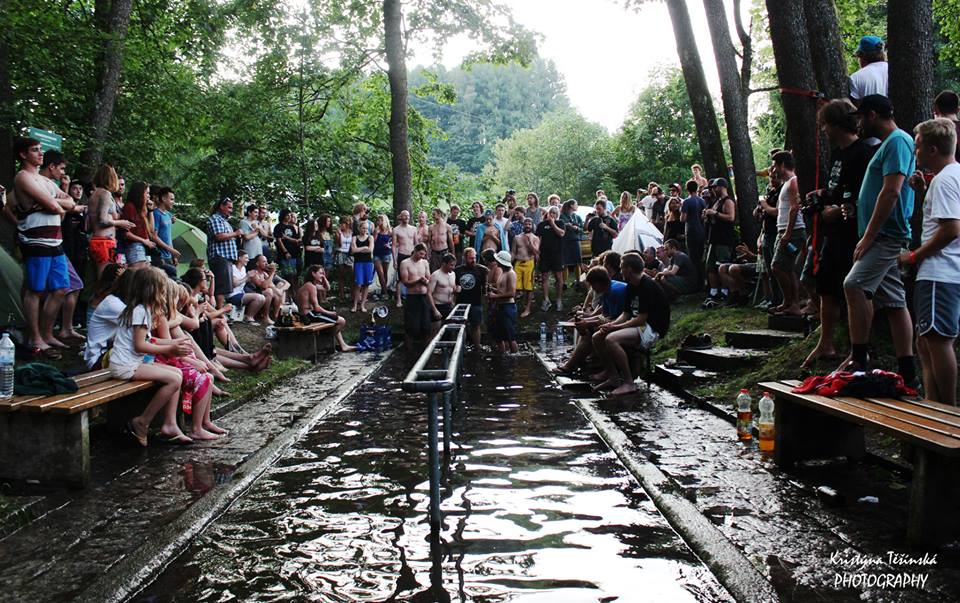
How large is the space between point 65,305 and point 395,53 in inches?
603

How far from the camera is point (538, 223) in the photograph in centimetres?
2073

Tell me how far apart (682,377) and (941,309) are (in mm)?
4900

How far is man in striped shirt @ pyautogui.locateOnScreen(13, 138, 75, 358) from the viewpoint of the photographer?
9078mm

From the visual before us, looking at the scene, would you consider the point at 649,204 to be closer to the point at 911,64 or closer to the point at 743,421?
the point at 911,64

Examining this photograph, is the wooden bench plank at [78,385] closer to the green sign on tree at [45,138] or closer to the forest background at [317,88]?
the green sign on tree at [45,138]

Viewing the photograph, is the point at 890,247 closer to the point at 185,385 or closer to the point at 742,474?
the point at 742,474

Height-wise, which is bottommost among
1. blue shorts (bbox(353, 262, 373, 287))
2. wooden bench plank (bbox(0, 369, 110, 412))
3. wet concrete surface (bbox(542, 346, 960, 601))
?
wet concrete surface (bbox(542, 346, 960, 601))

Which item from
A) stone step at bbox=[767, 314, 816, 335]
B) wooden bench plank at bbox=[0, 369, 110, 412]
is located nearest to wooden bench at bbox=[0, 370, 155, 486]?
wooden bench plank at bbox=[0, 369, 110, 412]

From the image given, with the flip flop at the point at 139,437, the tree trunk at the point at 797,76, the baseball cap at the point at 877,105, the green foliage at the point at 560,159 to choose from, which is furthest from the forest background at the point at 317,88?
the green foliage at the point at 560,159

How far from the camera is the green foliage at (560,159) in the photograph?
63219 mm

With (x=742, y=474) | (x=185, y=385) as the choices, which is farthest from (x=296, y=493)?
(x=742, y=474)

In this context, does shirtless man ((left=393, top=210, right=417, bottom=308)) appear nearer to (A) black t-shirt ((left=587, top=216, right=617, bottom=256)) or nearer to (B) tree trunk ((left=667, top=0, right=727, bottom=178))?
(A) black t-shirt ((left=587, top=216, right=617, bottom=256))

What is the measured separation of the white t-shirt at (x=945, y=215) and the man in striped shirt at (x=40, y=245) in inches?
342

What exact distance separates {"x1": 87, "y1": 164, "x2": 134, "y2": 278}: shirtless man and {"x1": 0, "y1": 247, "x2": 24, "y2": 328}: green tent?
1.54m
